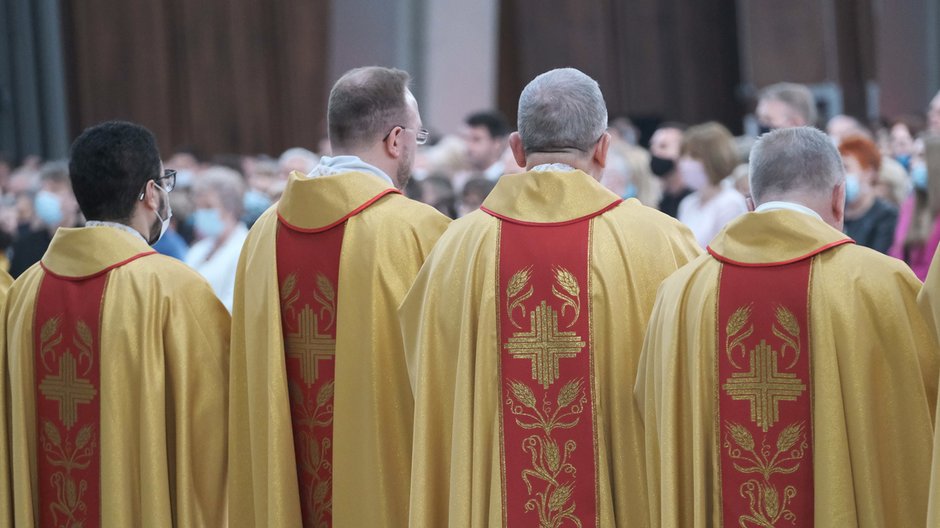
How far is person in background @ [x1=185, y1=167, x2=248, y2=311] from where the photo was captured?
298 inches

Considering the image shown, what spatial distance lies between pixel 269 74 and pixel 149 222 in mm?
11832

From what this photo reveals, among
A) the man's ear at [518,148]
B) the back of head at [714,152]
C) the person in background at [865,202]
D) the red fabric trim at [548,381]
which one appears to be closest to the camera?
the red fabric trim at [548,381]

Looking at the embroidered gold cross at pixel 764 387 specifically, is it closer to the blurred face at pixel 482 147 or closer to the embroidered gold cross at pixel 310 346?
the embroidered gold cross at pixel 310 346

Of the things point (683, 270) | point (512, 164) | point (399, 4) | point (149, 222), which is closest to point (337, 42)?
point (399, 4)

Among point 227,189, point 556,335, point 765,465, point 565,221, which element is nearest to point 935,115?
point 227,189

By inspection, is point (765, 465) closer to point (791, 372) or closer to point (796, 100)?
point (791, 372)

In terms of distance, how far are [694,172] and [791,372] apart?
418 cm

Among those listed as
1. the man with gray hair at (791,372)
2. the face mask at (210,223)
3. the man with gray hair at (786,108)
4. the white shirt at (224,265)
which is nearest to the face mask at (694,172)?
the man with gray hair at (786,108)

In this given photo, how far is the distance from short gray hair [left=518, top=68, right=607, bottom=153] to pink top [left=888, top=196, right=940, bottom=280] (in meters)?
2.81

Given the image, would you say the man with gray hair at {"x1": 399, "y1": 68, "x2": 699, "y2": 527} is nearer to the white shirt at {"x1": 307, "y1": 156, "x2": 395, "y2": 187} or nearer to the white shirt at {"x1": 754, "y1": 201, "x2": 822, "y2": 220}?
the white shirt at {"x1": 754, "y1": 201, "x2": 822, "y2": 220}

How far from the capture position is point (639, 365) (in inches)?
148

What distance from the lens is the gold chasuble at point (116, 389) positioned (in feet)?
14.1

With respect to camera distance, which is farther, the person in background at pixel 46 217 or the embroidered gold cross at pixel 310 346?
the person in background at pixel 46 217

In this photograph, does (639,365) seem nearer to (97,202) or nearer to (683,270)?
(683,270)
